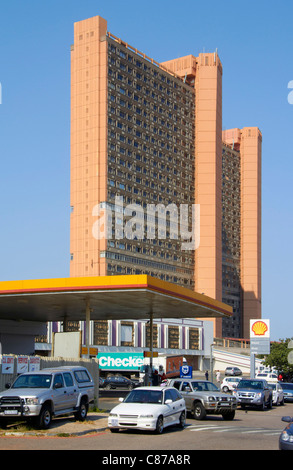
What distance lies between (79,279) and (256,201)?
149 m

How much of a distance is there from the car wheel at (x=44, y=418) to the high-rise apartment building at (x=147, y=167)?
3643 inches

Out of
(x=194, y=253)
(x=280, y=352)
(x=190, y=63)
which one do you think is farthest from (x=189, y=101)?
(x=280, y=352)

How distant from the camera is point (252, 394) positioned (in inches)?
1356

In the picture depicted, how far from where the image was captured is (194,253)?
144 m

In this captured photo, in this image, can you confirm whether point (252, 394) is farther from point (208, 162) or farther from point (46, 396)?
point (208, 162)

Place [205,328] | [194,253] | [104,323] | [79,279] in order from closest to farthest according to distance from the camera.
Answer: [79,279] → [104,323] → [205,328] → [194,253]

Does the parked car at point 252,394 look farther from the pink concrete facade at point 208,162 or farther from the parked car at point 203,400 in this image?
the pink concrete facade at point 208,162

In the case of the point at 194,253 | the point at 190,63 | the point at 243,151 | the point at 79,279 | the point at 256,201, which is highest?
the point at 190,63

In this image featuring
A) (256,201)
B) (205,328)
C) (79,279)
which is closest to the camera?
(79,279)

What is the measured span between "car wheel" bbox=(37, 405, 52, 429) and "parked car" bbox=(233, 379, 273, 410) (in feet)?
51.1

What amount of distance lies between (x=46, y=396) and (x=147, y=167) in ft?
363

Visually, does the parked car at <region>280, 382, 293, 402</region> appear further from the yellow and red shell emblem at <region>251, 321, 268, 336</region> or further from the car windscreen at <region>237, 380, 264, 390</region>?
the car windscreen at <region>237, 380, 264, 390</region>

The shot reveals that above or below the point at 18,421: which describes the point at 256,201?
above

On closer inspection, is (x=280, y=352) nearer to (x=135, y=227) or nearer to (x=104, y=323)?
(x=104, y=323)
